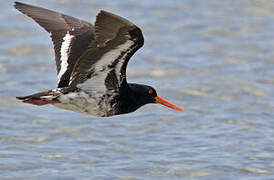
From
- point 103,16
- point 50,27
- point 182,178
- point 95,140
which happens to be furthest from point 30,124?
point 103,16

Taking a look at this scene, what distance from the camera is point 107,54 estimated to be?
6.75 meters

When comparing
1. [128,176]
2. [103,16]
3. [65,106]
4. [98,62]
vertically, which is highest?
[103,16]

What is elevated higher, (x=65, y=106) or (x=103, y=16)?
(x=103, y=16)

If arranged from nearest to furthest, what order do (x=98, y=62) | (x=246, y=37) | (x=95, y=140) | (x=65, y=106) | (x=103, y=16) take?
(x=103, y=16)
(x=98, y=62)
(x=65, y=106)
(x=95, y=140)
(x=246, y=37)

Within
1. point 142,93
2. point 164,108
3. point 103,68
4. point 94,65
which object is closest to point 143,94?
point 142,93

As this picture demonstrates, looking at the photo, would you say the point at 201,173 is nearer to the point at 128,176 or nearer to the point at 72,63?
the point at 128,176

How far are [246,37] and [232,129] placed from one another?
3673mm

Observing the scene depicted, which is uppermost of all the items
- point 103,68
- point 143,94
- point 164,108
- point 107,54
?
point 107,54

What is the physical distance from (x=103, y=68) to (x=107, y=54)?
409 millimetres

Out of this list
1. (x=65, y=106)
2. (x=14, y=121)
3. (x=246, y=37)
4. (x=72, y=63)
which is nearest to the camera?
(x=65, y=106)

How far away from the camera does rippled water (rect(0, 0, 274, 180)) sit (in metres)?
8.54

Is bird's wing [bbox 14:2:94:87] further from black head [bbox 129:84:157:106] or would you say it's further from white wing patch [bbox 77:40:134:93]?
black head [bbox 129:84:157:106]

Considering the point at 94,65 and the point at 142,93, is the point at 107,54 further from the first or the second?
the point at 142,93

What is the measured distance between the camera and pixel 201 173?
27.4ft
